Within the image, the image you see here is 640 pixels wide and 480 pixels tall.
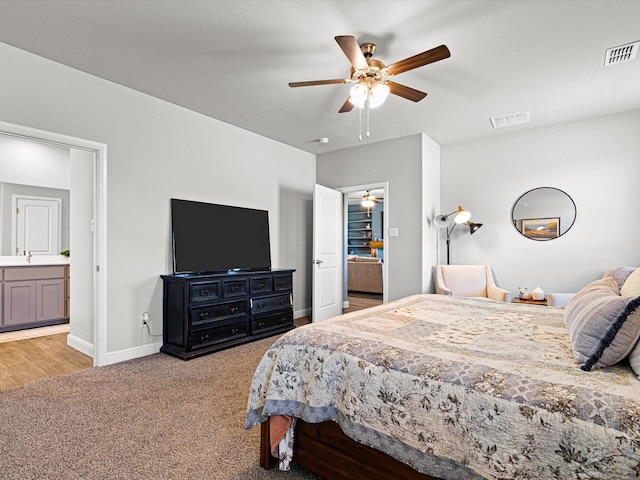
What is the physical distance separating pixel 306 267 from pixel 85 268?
9.48 feet

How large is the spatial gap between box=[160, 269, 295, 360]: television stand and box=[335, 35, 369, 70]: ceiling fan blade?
2386 mm

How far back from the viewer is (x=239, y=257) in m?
4.33

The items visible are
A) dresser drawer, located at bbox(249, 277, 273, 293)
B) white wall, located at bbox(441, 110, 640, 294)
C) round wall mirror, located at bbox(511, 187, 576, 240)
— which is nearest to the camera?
white wall, located at bbox(441, 110, 640, 294)

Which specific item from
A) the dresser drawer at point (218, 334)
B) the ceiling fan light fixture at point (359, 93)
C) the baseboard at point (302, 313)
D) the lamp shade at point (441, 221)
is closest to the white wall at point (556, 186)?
the lamp shade at point (441, 221)

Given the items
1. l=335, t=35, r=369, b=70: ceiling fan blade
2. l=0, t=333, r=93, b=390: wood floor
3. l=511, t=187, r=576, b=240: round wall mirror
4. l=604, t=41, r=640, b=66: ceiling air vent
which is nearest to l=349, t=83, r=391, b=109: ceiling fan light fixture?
l=335, t=35, r=369, b=70: ceiling fan blade

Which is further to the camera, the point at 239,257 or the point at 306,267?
the point at 306,267

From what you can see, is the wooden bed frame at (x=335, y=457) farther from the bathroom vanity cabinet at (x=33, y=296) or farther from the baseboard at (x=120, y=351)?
the bathroom vanity cabinet at (x=33, y=296)

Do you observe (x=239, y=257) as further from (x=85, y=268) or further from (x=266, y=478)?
(x=266, y=478)

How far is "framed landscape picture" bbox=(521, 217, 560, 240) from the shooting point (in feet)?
14.1

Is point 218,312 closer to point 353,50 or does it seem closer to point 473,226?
point 353,50

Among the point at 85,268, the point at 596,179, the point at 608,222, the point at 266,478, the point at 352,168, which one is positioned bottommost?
the point at 266,478

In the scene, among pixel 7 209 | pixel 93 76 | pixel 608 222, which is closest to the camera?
pixel 93 76

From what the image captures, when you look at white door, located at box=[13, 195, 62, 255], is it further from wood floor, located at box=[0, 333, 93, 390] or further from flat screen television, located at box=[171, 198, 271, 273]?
flat screen television, located at box=[171, 198, 271, 273]

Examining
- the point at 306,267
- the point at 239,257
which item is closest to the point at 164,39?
the point at 239,257
